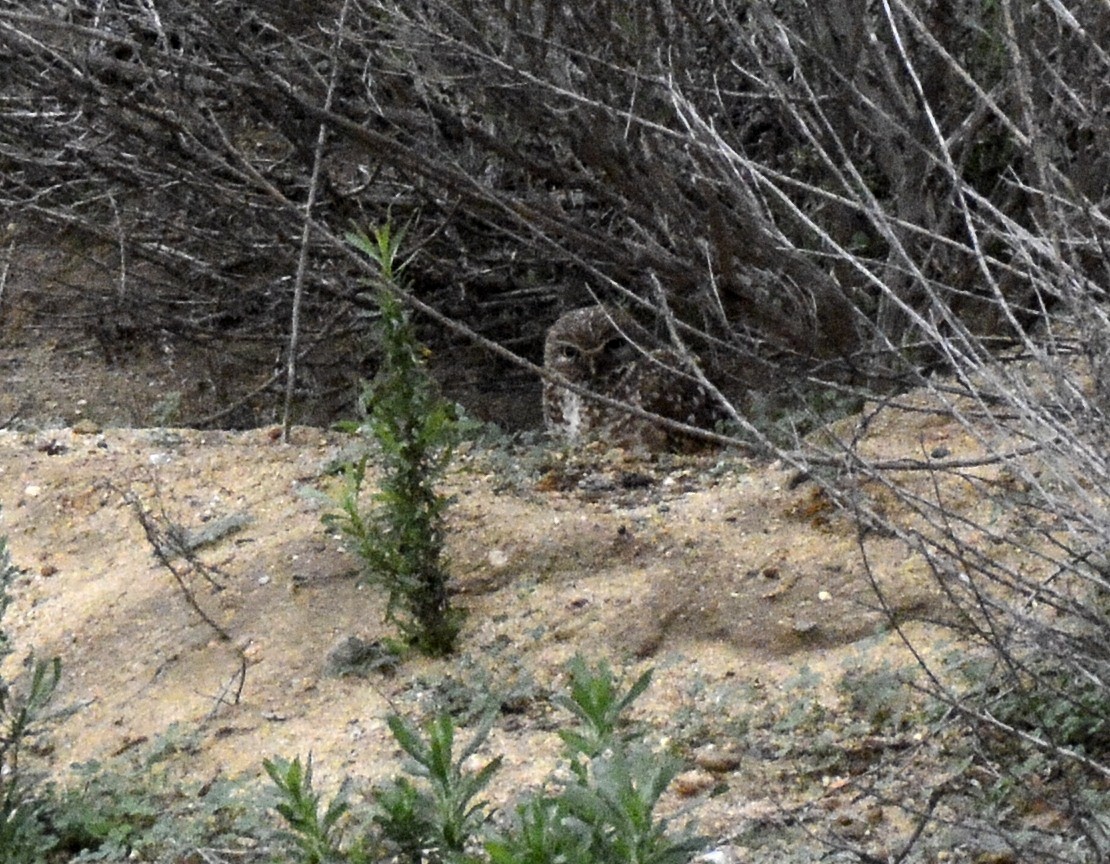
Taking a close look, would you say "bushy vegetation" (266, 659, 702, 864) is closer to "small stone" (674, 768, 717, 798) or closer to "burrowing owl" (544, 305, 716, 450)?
"small stone" (674, 768, 717, 798)

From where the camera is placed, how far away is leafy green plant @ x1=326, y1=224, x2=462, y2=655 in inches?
133

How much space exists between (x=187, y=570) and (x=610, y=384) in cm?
209

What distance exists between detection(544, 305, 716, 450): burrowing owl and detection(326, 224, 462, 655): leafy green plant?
1.61m

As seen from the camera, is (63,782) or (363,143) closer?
(63,782)

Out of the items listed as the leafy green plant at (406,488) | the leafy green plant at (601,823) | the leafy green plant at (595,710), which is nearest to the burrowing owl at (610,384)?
the leafy green plant at (406,488)

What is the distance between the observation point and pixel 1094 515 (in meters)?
2.08

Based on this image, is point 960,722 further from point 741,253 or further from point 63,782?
point 741,253

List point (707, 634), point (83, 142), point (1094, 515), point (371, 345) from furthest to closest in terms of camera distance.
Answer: point (371, 345)
point (83, 142)
point (707, 634)
point (1094, 515)

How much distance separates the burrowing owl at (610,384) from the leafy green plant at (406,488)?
1613 millimetres

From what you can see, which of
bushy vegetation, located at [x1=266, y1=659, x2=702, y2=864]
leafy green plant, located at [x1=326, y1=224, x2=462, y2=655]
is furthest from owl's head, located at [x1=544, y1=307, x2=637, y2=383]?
bushy vegetation, located at [x1=266, y1=659, x2=702, y2=864]

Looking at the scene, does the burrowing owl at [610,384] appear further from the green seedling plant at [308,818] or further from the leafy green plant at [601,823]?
the leafy green plant at [601,823]

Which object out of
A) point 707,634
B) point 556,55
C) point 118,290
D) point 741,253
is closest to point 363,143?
point 556,55

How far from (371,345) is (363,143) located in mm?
1929

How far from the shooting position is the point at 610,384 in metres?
5.64
